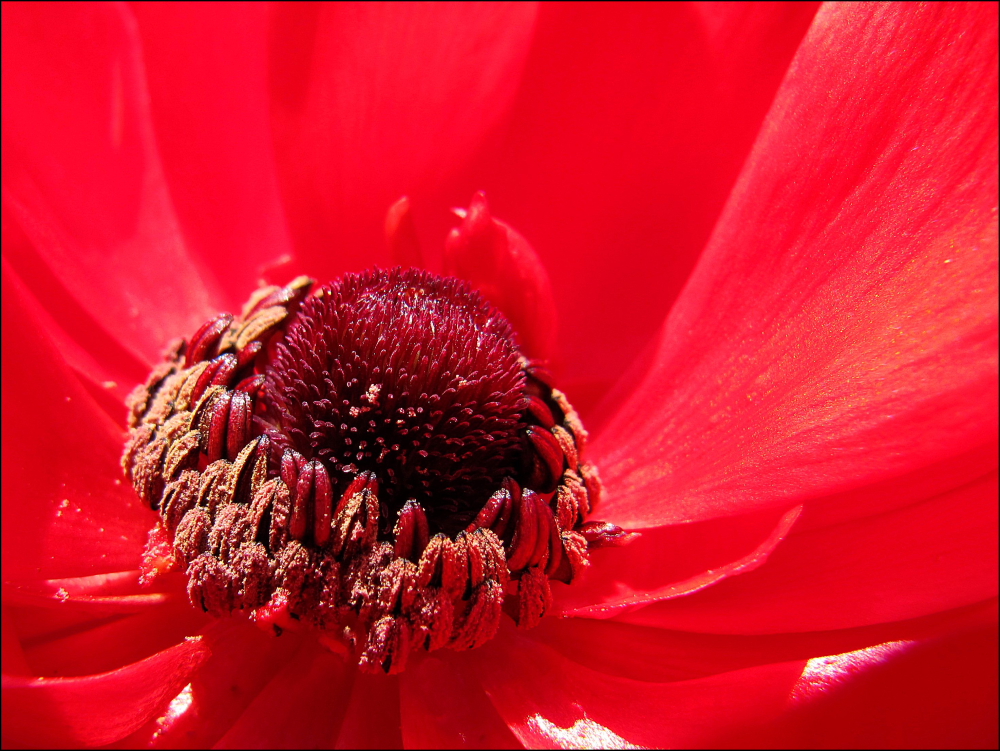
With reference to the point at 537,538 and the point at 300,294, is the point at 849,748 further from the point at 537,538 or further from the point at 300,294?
the point at 300,294

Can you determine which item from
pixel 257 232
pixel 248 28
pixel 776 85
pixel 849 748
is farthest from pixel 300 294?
pixel 849 748

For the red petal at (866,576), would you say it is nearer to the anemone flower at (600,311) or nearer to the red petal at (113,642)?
the anemone flower at (600,311)

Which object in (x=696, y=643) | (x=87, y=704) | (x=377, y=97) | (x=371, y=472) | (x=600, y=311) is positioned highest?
(x=377, y=97)

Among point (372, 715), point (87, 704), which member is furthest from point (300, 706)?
point (87, 704)

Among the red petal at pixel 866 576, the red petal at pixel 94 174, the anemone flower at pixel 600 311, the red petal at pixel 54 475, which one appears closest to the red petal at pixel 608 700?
the anemone flower at pixel 600 311

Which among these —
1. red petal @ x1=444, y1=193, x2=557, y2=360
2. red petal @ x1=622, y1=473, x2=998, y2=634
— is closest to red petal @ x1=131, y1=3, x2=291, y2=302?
red petal @ x1=444, y1=193, x2=557, y2=360

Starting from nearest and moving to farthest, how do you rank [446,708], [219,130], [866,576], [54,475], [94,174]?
[866,576] → [446,708] → [54,475] → [94,174] → [219,130]

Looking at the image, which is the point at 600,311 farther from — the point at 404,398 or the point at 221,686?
the point at 221,686
